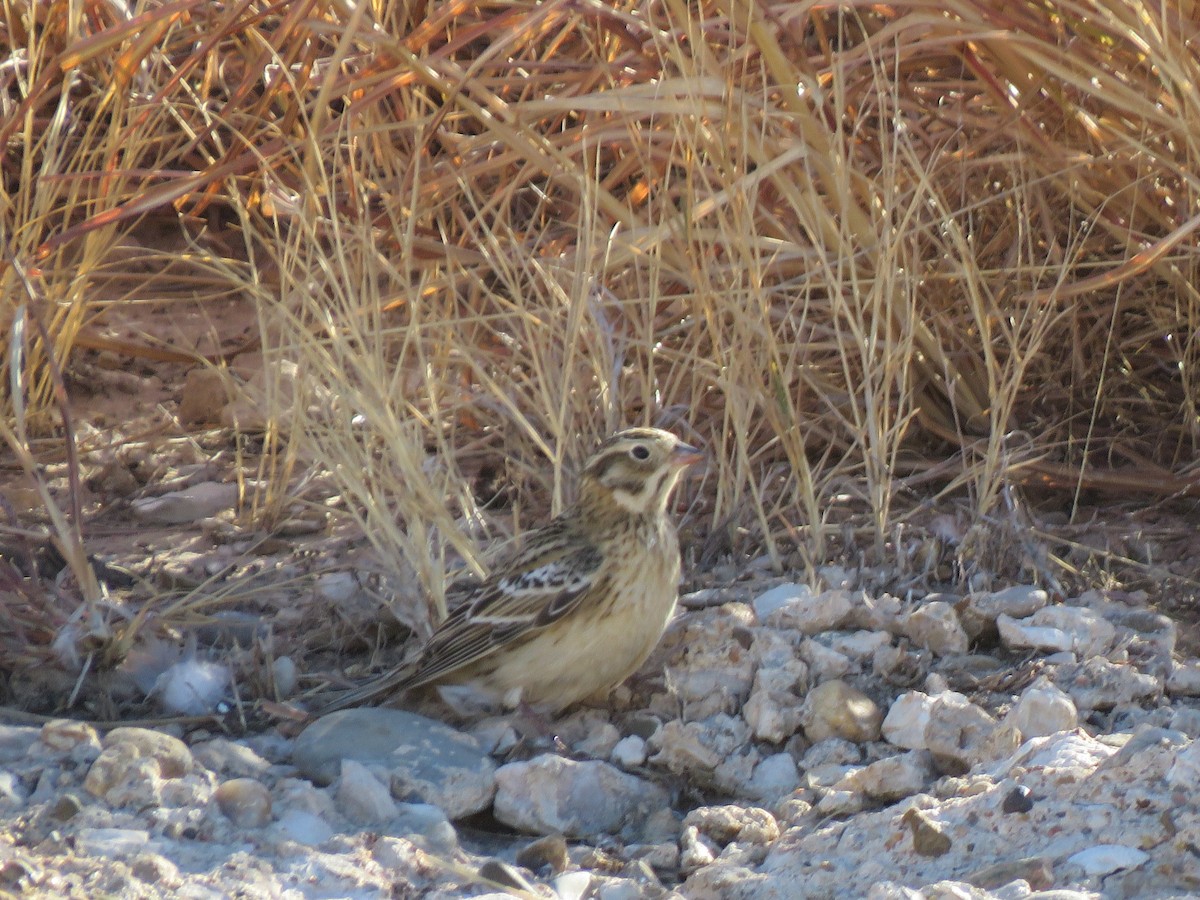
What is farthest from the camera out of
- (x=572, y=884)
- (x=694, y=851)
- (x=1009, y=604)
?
(x=1009, y=604)

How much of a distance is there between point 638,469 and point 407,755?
1.06m

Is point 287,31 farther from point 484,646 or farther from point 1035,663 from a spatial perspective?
point 1035,663

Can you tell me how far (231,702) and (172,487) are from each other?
74.4 inches

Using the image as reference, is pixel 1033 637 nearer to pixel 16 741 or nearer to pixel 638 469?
pixel 638 469

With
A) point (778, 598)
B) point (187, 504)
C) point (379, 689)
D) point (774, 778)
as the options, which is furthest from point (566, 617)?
point (187, 504)

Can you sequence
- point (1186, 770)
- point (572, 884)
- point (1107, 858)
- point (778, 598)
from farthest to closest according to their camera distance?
point (778, 598) < point (572, 884) < point (1186, 770) < point (1107, 858)

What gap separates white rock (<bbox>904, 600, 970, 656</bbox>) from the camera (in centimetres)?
439

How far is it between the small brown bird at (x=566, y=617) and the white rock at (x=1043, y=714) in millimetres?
931

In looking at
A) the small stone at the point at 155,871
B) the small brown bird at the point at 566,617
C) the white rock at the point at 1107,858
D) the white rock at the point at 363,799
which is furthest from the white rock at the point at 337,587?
the white rock at the point at 1107,858

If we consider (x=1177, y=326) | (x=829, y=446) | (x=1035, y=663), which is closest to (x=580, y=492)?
(x=829, y=446)

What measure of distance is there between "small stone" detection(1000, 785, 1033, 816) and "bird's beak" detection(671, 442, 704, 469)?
1417 millimetres

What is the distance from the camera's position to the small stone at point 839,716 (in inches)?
159

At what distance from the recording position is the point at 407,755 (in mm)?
3902

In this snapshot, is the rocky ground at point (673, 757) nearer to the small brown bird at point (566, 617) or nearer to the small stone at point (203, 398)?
the small brown bird at point (566, 617)
